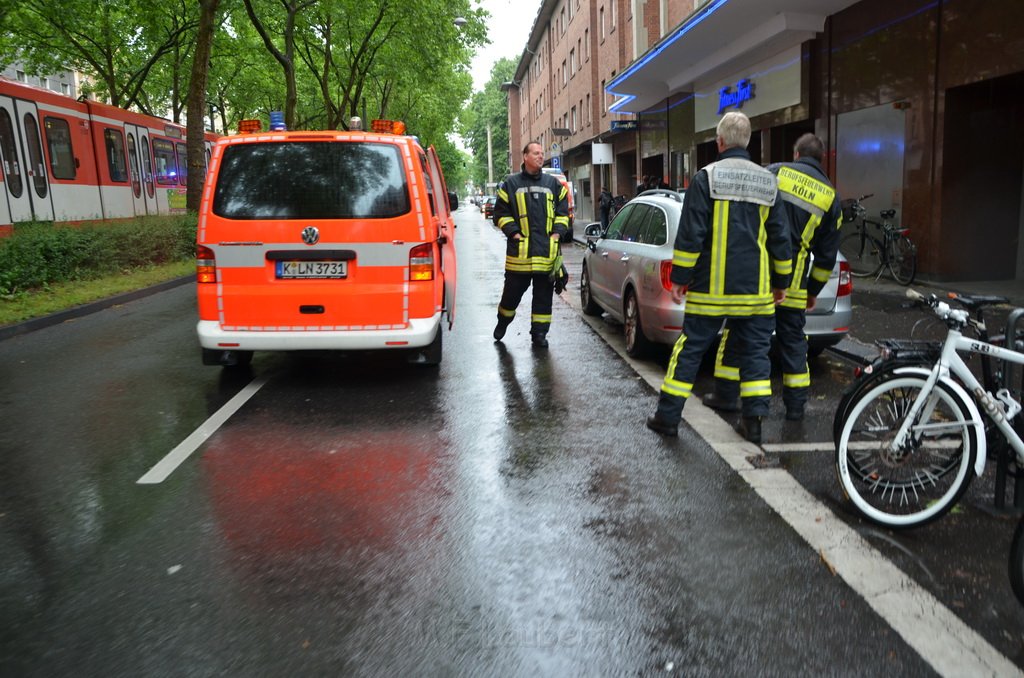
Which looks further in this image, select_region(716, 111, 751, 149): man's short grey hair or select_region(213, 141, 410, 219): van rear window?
select_region(213, 141, 410, 219): van rear window

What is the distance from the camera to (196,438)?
5.42 metres

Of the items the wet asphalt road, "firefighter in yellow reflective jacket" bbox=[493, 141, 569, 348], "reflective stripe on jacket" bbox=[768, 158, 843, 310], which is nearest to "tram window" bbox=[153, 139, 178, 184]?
"firefighter in yellow reflective jacket" bbox=[493, 141, 569, 348]

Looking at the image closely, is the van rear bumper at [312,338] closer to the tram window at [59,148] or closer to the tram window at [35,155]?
the tram window at [35,155]

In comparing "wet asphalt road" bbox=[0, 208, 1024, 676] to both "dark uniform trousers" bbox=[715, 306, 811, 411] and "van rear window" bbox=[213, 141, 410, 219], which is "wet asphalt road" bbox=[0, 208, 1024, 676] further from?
"van rear window" bbox=[213, 141, 410, 219]

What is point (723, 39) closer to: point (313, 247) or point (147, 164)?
point (313, 247)

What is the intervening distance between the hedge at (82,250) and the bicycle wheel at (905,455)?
11.3m

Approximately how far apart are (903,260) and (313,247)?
9233 millimetres

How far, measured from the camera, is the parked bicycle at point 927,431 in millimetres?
3441

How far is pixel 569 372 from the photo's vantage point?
7.25m

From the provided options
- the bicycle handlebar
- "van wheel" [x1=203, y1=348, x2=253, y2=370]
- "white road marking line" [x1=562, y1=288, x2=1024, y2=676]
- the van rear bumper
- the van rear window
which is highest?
the van rear window

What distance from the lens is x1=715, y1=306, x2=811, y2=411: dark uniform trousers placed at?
5.51m

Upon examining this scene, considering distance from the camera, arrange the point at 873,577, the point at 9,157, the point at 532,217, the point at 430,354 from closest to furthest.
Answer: the point at 873,577 → the point at 430,354 → the point at 532,217 → the point at 9,157

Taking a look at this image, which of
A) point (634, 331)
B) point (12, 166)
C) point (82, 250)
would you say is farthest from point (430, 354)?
point (12, 166)

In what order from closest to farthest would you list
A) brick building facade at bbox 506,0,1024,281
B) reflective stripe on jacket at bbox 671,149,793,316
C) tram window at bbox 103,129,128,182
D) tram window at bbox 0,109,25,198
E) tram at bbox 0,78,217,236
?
reflective stripe on jacket at bbox 671,149,793,316
brick building facade at bbox 506,0,1024,281
tram window at bbox 0,109,25,198
tram at bbox 0,78,217,236
tram window at bbox 103,129,128,182
